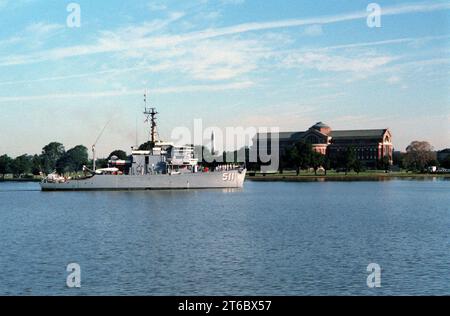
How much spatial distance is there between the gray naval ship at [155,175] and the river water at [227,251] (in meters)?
49.4

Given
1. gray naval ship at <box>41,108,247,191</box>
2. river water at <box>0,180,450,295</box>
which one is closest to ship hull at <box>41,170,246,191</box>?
gray naval ship at <box>41,108,247,191</box>

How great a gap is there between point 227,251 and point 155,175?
80.8m

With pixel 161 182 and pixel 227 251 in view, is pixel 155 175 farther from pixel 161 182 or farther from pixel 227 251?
pixel 227 251

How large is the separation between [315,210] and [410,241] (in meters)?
26.1

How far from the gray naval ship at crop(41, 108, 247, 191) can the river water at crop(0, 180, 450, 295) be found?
4938 cm

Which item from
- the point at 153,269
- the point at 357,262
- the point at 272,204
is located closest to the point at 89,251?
the point at 153,269

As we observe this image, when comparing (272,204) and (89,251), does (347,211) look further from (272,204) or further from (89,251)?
(89,251)

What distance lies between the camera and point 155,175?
11881 cm

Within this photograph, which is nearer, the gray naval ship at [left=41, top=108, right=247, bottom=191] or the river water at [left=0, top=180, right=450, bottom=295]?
the river water at [left=0, top=180, right=450, bottom=295]

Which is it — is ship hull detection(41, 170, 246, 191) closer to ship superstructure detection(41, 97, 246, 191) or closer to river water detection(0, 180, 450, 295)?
ship superstructure detection(41, 97, 246, 191)

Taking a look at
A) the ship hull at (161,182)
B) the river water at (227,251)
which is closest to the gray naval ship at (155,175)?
the ship hull at (161,182)

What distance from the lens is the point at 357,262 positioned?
35.1 metres

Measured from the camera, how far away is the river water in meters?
29.5

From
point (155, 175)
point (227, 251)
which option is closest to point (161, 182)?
point (155, 175)
